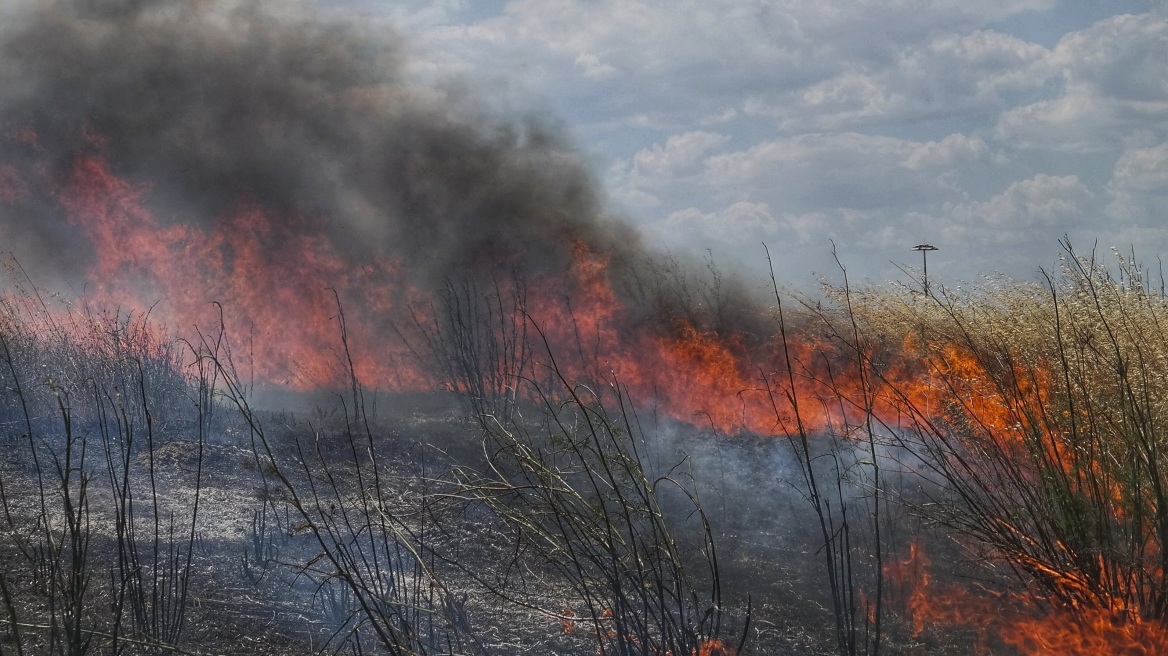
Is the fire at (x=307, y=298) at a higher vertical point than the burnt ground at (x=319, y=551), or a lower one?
higher

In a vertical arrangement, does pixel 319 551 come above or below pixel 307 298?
below

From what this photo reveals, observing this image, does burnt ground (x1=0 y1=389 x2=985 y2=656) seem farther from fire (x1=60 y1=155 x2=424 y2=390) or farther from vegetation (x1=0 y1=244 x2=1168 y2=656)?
fire (x1=60 y1=155 x2=424 y2=390)

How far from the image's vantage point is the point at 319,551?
781 centimetres

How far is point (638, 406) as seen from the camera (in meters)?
14.1

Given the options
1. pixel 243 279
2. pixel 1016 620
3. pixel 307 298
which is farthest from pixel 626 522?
pixel 243 279

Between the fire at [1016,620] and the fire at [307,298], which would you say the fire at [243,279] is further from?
the fire at [1016,620]

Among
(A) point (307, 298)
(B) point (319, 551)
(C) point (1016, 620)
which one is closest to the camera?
(C) point (1016, 620)

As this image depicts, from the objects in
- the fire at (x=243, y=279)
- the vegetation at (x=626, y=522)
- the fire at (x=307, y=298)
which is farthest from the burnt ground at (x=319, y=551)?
the fire at (x=243, y=279)

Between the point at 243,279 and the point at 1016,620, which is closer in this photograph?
the point at 1016,620

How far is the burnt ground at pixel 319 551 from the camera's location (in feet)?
19.7

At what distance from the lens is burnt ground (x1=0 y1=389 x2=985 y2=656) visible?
5996 millimetres

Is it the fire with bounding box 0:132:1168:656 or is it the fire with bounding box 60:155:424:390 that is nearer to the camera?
the fire with bounding box 0:132:1168:656

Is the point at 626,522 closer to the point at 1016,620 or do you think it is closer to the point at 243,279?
the point at 1016,620

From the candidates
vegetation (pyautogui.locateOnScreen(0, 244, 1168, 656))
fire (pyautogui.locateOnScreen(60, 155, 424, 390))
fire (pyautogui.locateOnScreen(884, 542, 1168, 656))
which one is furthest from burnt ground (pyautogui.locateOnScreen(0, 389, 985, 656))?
fire (pyautogui.locateOnScreen(60, 155, 424, 390))
